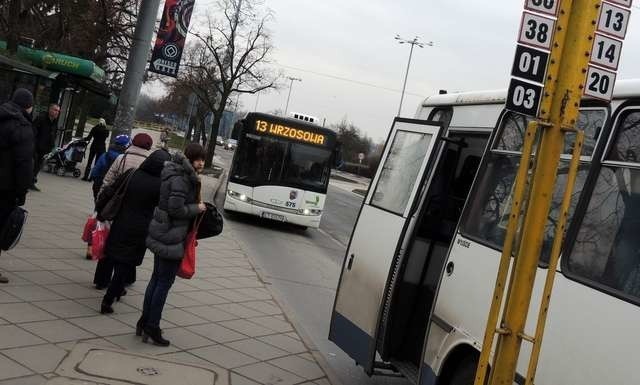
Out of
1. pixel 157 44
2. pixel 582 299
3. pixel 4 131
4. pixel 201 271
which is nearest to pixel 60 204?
pixel 157 44

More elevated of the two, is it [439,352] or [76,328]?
[439,352]

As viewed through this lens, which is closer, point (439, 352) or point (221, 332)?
point (439, 352)

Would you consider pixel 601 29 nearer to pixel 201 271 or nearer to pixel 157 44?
pixel 201 271

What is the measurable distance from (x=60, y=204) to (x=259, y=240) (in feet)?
14.0

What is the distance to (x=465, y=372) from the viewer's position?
436cm

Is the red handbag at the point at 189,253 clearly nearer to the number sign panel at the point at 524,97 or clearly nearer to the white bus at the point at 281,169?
the number sign panel at the point at 524,97

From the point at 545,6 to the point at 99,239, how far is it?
5.52 metres

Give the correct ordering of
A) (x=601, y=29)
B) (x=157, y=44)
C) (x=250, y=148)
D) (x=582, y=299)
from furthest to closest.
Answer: (x=250, y=148) < (x=157, y=44) < (x=582, y=299) < (x=601, y=29)

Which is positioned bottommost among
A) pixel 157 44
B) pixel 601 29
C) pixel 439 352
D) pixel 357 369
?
pixel 357 369

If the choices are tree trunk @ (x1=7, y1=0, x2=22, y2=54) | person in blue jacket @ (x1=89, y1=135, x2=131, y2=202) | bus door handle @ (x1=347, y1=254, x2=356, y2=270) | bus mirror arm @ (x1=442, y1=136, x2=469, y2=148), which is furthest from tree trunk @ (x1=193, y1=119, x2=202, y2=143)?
bus mirror arm @ (x1=442, y1=136, x2=469, y2=148)

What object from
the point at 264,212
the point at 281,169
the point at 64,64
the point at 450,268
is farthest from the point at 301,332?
the point at 64,64

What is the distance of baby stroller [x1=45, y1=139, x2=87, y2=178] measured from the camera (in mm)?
18125

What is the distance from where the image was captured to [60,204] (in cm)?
1284

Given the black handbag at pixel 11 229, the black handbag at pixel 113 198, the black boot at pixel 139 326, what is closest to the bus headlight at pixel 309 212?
the black handbag at pixel 113 198
